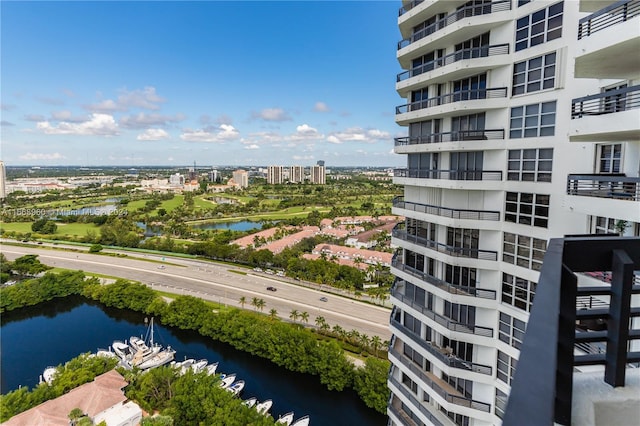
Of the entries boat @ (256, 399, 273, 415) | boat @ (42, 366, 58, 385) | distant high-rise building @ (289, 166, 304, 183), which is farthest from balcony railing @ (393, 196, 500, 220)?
distant high-rise building @ (289, 166, 304, 183)

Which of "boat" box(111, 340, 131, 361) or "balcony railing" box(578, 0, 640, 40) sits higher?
"balcony railing" box(578, 0, 640, 40)

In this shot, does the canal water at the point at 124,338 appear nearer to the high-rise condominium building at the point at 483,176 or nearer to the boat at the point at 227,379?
the boat at the point at 227,379

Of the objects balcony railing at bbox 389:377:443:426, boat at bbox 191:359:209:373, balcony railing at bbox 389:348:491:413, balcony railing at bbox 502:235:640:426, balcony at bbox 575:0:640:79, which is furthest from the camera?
boat at bbox 191:359:209:373

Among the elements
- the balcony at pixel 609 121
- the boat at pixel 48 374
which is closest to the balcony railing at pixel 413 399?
the balcony at pixel 609 121

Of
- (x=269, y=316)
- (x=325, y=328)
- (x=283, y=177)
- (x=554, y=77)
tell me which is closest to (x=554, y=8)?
(x=554, y=77)

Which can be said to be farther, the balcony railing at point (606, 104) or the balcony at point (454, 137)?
the balcony at point (454, 137)

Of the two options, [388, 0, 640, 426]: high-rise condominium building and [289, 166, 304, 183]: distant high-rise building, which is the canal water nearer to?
[388, 0, 640, 426]: high-rise condominium building
